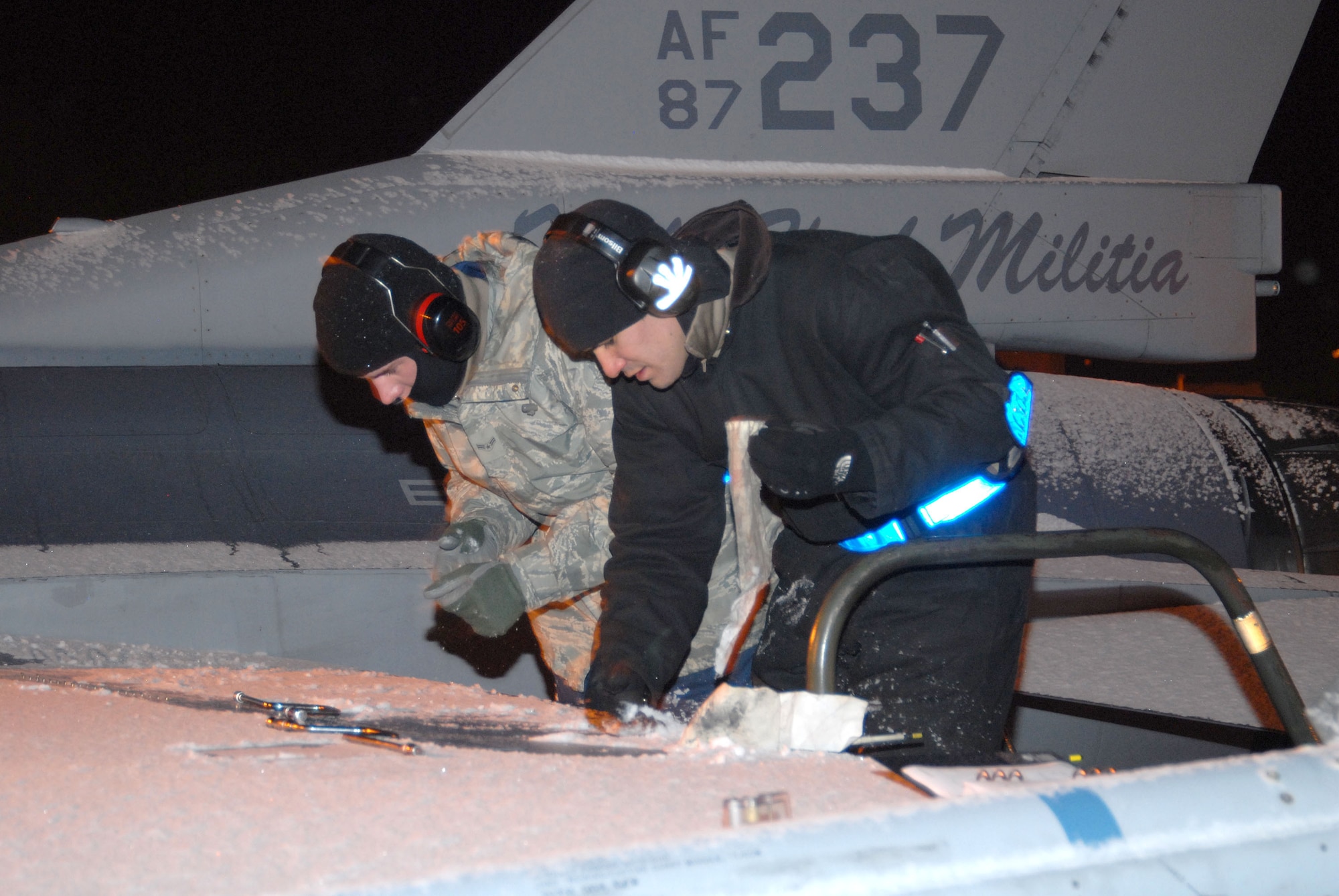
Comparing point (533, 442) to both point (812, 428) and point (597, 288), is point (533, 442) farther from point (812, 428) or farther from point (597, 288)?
point (812, 428)

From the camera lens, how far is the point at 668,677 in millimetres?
1766

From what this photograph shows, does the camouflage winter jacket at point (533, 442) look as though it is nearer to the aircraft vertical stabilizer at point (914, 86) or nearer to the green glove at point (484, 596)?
the green glove at point (484, 596)

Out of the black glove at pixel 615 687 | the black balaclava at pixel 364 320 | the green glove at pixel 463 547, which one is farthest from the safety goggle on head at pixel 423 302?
the black glove at pixel 615 687

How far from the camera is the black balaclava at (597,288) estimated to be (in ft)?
5.09

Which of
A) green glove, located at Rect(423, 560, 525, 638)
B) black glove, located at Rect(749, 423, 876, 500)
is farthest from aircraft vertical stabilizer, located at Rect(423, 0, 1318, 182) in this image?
black glove, located at Rect(749, 423, 876, 500)

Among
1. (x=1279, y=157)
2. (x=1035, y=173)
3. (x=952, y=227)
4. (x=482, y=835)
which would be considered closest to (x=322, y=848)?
(x=482, y=835)

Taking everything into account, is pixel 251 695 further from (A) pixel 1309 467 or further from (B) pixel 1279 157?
(B) pixel 1279 157

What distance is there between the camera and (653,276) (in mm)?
1487

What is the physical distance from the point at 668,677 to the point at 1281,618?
1.94 meters

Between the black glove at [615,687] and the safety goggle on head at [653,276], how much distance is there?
597mm

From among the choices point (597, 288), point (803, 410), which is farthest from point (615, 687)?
point (597, 288)

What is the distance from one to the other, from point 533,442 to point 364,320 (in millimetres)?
441

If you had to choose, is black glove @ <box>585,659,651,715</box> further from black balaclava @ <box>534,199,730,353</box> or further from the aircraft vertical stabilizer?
the aircraft vertical stabilizer

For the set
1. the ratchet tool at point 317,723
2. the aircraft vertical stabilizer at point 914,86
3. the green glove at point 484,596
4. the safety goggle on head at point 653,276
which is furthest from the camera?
the aircraft vertical stabilizer at point 914,86
